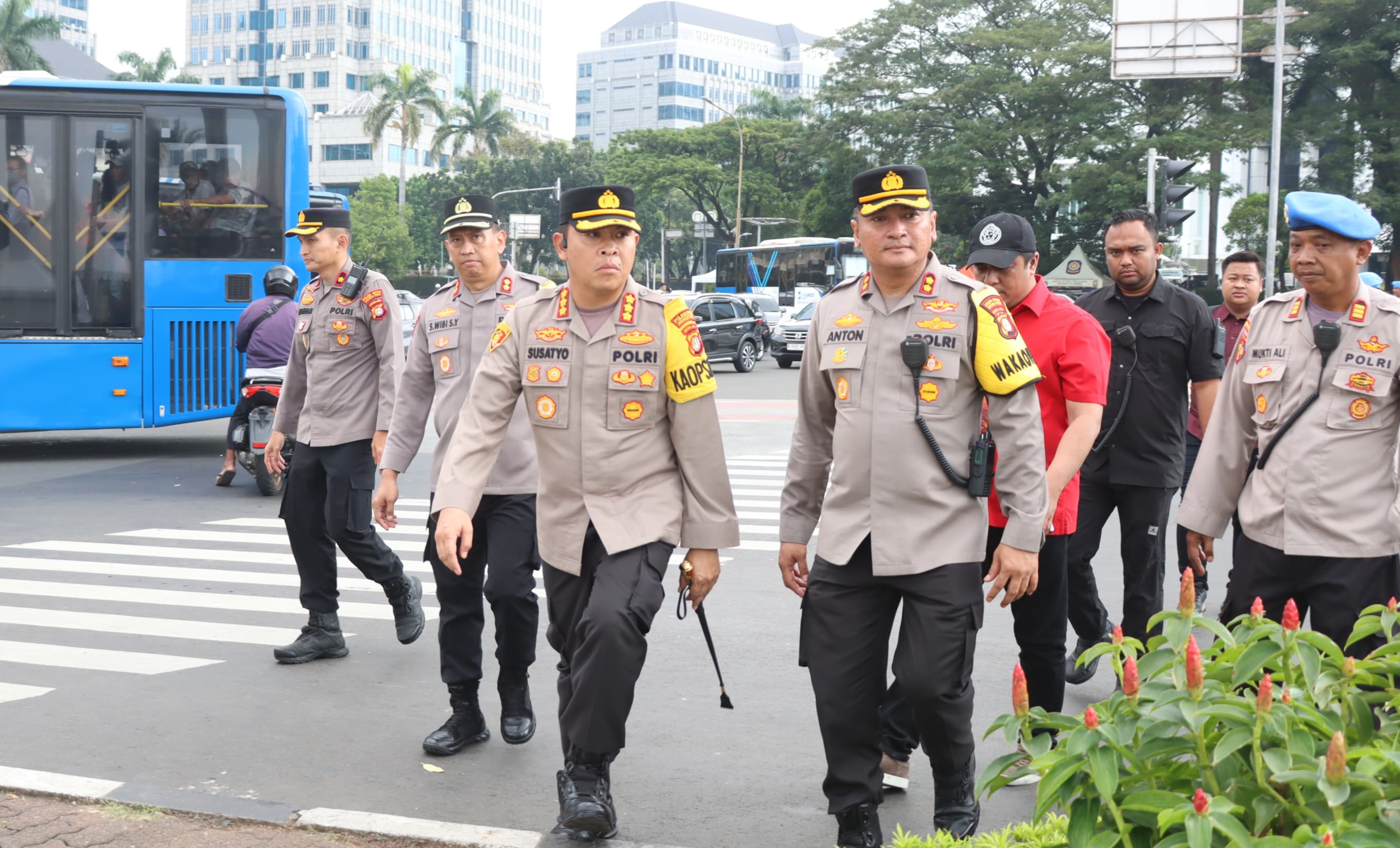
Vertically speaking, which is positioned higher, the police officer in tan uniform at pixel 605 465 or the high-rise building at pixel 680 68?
the high-rise building at pixel 680 68

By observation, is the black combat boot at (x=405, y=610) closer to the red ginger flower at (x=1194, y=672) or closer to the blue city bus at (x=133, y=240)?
the red ginger flower at (x=1194, y=672)

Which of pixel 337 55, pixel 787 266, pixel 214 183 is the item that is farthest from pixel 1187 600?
pixel 337 55

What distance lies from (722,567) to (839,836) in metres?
4.81

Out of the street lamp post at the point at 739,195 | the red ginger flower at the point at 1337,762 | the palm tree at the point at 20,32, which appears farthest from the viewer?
the street lamp post at the point at 739,195

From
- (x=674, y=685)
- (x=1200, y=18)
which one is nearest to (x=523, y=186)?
(x=1200, y=18)

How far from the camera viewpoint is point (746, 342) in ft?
97.5

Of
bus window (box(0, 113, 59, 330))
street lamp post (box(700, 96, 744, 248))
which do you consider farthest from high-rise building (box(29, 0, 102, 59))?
bus window (box(0, 113, 59, 330))

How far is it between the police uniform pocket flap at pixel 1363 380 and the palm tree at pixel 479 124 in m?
77.4

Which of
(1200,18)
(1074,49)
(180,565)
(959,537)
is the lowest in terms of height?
(180,565)

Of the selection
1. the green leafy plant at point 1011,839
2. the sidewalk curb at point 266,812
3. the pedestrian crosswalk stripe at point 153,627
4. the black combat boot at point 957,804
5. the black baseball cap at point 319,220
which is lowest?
the pedestrian crosswalk stripe at point 153,627

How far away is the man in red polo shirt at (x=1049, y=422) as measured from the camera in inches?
176

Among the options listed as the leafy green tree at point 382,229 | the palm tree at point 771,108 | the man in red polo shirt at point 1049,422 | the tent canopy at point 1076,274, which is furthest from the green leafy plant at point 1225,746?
the palm tree at point 771,108

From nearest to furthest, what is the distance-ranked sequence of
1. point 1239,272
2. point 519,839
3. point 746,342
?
point 519,839 → point 1239,272 → point 746,342

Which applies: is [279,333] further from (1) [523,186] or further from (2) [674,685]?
(1) [523,186]
